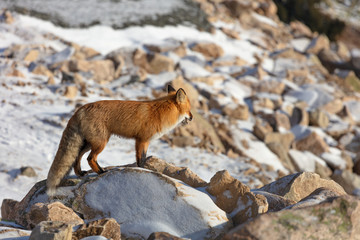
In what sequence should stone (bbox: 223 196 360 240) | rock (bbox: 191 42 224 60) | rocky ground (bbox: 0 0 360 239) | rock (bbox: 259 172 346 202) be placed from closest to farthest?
1. stone (bbox: 223 196 360 240)
2. rocky ground (bbox: 0 0 360 239)
3. rock (bbox: 259 172 346 202)
4. rock (bbox: 191 42 224 60)

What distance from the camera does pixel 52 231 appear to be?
11.9ft

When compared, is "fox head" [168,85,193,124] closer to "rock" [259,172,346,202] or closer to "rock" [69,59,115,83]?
"rock" [259,172,346,202]

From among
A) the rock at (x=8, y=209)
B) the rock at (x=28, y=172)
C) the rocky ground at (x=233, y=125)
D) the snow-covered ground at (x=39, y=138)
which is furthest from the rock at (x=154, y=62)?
the rock at (x=8, y=209)

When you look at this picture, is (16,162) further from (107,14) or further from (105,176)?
(107,14)

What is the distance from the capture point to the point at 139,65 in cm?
1670

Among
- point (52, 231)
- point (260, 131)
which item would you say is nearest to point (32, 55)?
point (260, 131)

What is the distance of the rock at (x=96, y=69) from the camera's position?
14781 millimetres

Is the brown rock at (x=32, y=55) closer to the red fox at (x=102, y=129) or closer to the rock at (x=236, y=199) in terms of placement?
the red fox at (x=102, y=129)

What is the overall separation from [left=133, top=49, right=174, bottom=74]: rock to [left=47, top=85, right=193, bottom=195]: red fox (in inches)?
431

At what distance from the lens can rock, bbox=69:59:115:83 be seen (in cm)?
1478

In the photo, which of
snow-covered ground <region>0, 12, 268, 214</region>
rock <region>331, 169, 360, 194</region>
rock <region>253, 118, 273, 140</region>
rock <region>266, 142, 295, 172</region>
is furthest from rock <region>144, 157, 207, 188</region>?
rock <region>253, 118, 273, 140</region>

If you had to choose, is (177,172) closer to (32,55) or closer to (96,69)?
(96,69)

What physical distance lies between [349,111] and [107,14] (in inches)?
511

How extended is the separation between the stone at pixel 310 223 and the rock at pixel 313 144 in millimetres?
10710
